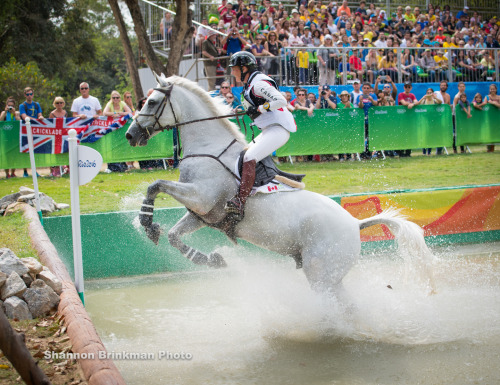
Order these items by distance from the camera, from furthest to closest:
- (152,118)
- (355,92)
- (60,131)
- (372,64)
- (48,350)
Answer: (372,64)
(355,92)
(60,131)
(152,118)
(48,350)

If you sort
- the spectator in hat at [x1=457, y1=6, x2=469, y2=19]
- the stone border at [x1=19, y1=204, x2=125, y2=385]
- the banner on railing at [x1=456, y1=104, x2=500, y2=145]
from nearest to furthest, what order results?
the stone border at [x1=19, y1=204, x2=125, y2=385] → the banner on railing at [x1=456, y1=104, x2=500, y2=145] → the spectator in hat at [x1=457, y1=6, x2=469, y2=19]

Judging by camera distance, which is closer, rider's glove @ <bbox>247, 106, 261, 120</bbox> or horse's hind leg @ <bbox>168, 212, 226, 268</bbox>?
rider's glove @ <bbox>247, 106, 261, 120</bbox>

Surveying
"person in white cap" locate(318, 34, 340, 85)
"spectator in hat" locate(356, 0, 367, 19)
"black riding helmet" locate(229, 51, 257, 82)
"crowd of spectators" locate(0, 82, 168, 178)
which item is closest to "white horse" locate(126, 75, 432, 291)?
"black riding helmet" locate(229, 51, 257, 82)

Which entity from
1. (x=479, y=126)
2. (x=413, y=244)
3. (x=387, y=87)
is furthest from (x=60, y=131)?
(x=479, y=126)

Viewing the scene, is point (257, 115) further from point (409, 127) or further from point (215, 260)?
point (409, 127)


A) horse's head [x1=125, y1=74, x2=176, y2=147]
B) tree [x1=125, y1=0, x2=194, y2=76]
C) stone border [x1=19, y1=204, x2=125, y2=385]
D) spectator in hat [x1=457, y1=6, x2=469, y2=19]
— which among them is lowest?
stone border [x1=19, y1=204, x2=125, y2=385]

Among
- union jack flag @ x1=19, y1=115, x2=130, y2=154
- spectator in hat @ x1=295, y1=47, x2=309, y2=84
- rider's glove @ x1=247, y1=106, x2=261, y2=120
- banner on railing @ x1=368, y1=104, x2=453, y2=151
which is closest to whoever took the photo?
rider's glove @ x1=247, y1=106, x2=261, y2=120

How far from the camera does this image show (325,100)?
49.5 feet

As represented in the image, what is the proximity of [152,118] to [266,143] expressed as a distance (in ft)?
4.08

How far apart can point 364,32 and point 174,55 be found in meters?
7.21

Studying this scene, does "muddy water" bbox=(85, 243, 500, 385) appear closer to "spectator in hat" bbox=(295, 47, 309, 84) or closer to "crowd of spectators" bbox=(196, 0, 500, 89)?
"crowd of spectators" bbox=(196, 0, 500, 89)

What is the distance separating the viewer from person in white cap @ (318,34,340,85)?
1662 centimetres

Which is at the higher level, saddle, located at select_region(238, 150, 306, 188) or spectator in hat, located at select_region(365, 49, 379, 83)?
spectator in hat, located at select_region(365, 49, 379, 83)

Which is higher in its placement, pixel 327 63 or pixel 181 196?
pixel 327 63
